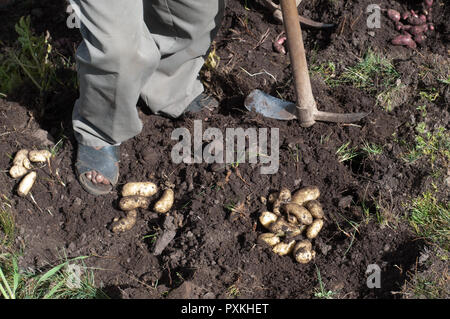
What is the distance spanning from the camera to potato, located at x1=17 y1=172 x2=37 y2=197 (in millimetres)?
2922

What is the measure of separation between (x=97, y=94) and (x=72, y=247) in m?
0.80

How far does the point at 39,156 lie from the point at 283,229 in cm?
141

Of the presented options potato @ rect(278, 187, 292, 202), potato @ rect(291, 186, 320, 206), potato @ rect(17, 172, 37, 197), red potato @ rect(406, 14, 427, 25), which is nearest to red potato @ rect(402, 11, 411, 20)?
red potato @ rect(406, 14, 427, 25)

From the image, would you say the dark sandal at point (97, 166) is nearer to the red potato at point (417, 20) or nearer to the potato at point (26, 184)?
the potato at point (26, 184)

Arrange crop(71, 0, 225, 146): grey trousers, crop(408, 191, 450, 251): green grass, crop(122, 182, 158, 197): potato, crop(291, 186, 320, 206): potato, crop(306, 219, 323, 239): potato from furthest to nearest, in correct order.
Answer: crop(122, 182, 158, 197): potato
crop(291, 186, 320, 206): potato
crop(306, 219, 323, 239): potato
crop(408, 191, 450, 251): green grass
crop(71, 0, 225, 146): grey trousers

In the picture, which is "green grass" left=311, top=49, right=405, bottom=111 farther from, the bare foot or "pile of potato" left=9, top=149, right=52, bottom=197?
"pile of potato" left=9, top=149, right=52, bottom=197

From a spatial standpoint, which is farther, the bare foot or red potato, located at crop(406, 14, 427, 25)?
red potato, located at crop(406, 14, 427, 25)

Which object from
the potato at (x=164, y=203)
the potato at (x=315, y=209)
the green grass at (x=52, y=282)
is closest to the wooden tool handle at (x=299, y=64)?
the potato at (x=315, y=209)

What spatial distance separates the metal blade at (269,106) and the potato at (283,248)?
30.7 inches

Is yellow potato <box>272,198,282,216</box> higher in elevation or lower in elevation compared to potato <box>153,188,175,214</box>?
higher

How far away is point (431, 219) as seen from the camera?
267 cm

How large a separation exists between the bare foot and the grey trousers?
6.5 inches

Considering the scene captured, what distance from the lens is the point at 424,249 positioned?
2.51 m

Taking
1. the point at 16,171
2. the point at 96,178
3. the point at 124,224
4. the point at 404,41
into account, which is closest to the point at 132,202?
the point at 124,224
